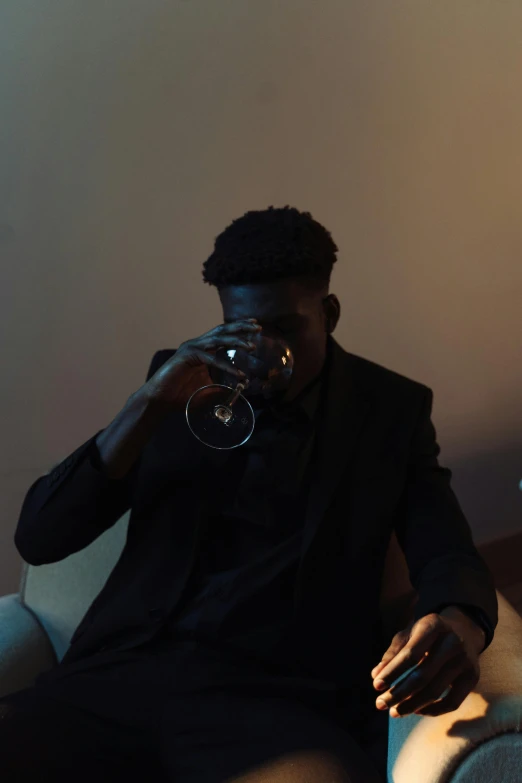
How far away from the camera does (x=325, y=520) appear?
3.99 ft

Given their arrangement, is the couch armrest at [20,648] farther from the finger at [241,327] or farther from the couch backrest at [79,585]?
the finger at [241,327]


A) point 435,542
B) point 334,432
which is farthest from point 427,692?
point 334,432

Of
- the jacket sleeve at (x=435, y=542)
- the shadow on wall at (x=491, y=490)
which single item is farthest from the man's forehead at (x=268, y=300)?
the shadow on wall at (x=491, y=490)

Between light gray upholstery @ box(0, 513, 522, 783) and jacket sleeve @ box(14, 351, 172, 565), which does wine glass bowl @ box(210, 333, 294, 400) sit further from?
light gray upholstery @ box(0, 513, 522, 783)

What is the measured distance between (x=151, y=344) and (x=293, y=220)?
0.65 m

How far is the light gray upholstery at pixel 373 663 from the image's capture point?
894mm

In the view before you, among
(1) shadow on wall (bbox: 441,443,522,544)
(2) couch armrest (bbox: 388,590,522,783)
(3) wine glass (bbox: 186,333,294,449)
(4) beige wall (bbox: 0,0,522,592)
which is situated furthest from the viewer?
(1) shadow on wall (bbox: 441,443,522,544)

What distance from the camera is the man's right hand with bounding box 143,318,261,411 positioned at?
3.63ft

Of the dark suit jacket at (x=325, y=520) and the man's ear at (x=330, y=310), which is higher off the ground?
the man's ear at (x=330, y=310)

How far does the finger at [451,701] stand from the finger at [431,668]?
0.05 ft

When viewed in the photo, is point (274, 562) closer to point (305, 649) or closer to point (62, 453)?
point (305, 649)

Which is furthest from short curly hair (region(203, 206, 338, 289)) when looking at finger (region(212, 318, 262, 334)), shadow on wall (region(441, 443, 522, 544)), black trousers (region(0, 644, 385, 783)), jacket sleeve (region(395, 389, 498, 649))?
shadow on wall (region(441, 443, 522, 544))

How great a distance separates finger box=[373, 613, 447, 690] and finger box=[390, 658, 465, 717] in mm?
26

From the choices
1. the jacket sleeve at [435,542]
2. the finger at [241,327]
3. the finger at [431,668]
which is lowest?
the finger at [431,668]
